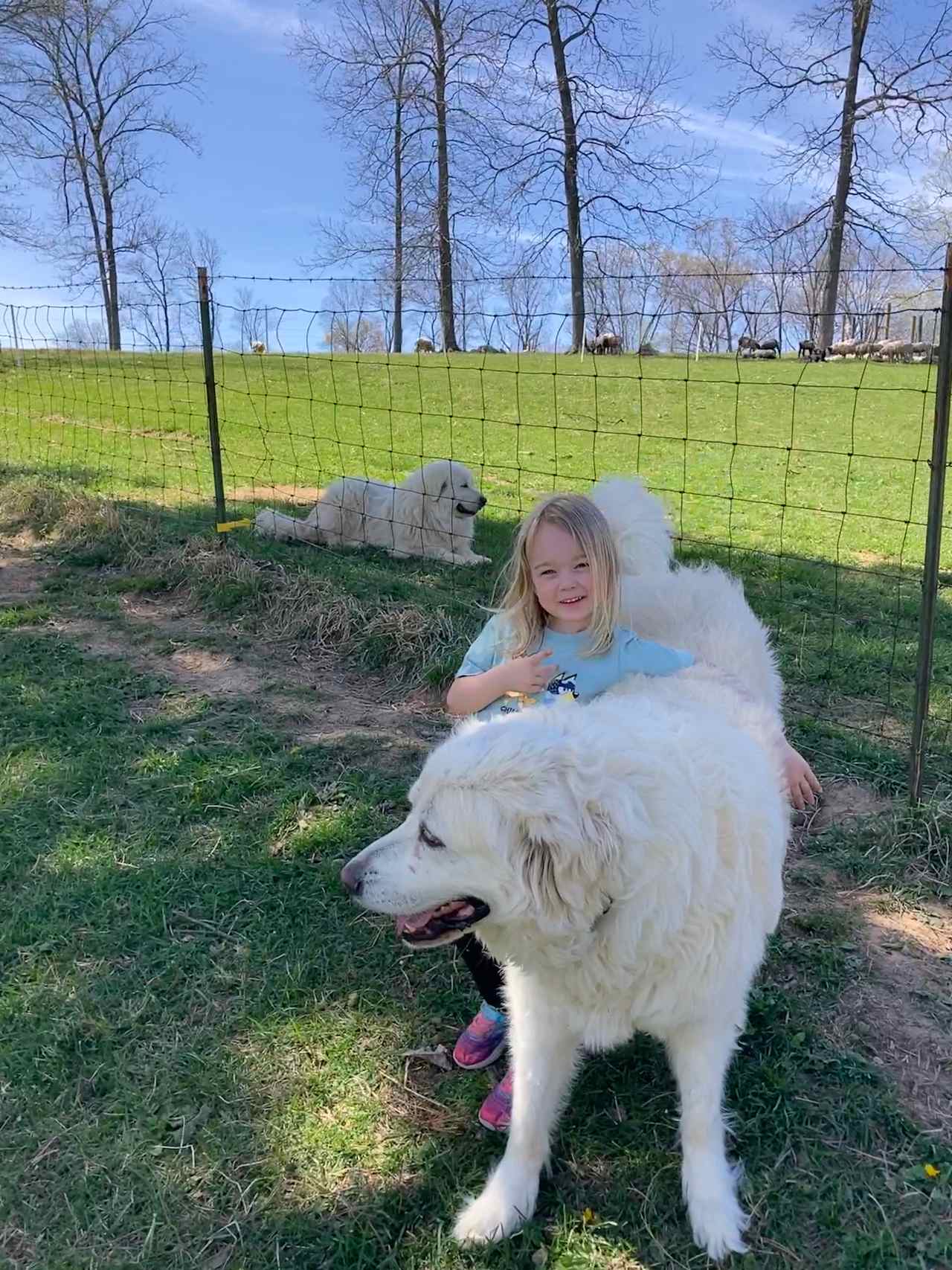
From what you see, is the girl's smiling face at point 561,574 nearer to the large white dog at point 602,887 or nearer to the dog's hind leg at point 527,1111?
the large white dog at point 602,887

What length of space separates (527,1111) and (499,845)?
74 cm

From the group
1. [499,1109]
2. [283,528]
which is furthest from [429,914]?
[283,528]

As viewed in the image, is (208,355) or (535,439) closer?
(208,355)

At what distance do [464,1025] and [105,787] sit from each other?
74.8 inches

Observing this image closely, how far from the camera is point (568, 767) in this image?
5.34 feet

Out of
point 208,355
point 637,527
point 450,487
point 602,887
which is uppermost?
point 208,355

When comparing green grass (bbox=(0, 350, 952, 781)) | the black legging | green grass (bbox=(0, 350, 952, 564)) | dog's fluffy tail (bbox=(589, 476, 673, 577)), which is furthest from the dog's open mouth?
green grass (bbox=(0, 350, 952, 564))

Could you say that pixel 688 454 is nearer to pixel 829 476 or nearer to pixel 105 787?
pixel 829 476

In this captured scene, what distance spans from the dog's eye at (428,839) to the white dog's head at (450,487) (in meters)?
5.71

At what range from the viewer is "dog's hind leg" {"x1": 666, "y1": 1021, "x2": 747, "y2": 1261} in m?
1.86

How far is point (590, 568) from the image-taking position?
2.44 m

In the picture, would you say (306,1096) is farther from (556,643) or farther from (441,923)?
(556,643)

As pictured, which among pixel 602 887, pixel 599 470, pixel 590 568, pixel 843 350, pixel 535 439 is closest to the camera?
pixel 602 887

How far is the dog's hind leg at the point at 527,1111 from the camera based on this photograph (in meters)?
1.89
